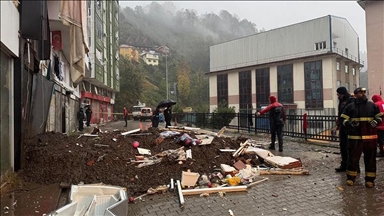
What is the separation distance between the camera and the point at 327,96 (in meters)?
41.3

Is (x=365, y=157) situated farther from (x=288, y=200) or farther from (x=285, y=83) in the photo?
(x=285, y=83)

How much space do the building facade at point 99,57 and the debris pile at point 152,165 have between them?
19710 millimetres

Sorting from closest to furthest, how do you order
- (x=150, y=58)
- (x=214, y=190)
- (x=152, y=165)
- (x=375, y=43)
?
(x=214, y=190) < (x=152, y=165) < (x=375, y=43) < (x=150, y=58)

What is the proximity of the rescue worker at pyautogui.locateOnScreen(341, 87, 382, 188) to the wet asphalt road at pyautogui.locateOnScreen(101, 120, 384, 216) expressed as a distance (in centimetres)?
31

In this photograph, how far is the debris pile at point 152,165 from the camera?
5.82 metres

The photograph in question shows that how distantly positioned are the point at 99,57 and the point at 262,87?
27.3m

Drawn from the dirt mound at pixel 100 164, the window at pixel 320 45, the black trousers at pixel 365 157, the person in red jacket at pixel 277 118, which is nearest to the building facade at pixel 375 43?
the window at pixel 320 45

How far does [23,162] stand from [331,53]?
1663 inches

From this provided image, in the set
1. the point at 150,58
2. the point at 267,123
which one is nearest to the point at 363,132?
the point at 267,123

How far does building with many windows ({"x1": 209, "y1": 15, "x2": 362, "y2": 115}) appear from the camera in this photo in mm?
41906

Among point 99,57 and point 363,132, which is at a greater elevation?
point 99,57

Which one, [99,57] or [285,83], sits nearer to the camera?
[99,57]

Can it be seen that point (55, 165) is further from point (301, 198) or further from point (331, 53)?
point (331, 53)

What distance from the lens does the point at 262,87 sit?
49062 millimetres
